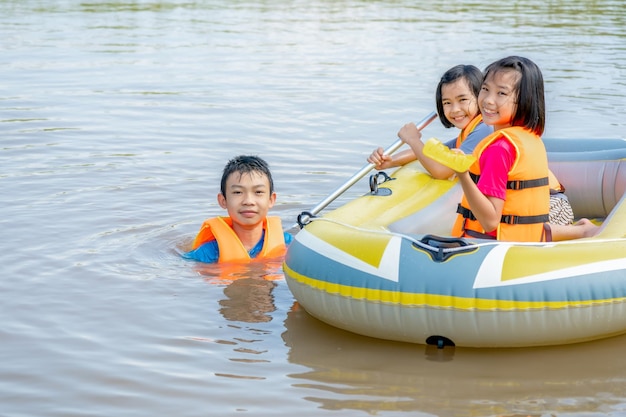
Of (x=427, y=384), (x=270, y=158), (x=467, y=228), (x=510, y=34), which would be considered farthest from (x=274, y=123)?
(x=510, y=34)

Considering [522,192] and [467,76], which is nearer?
[522,192]

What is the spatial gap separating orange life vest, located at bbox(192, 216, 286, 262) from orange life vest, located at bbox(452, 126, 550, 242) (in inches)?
51.0

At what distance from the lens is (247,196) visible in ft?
17.1

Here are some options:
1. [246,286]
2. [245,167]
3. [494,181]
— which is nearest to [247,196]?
[245,167]

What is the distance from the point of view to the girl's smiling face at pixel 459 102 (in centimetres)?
537

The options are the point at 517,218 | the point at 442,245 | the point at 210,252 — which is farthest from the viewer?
the point at 210,252

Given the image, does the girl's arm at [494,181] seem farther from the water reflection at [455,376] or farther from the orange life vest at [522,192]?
the water reflection at [455,376]

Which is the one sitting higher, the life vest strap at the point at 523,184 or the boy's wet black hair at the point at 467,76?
the boy's wet black hair at the point at 467,76

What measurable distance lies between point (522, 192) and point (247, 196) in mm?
1533

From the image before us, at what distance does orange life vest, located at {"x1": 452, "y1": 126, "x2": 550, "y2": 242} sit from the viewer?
421 cm

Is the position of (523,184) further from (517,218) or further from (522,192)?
(517,218)

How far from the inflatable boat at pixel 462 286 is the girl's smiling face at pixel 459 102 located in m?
1.30

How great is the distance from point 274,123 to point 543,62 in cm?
441

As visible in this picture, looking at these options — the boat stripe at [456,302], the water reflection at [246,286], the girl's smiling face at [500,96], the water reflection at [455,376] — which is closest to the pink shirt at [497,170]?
the girl's smiling face at [500,96]
